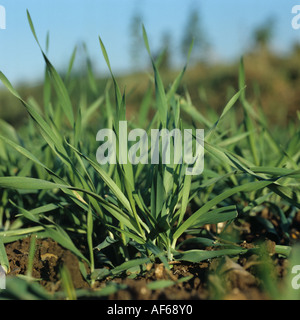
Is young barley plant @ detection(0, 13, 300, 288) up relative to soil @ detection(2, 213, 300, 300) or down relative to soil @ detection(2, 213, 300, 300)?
up

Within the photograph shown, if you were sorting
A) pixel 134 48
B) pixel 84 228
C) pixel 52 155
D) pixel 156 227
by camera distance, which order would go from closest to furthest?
pixel 156 227 < pixel 84 228 < pixel 52 155 < pixel 134 48

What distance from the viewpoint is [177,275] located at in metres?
0.77

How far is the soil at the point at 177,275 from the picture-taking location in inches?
25.0

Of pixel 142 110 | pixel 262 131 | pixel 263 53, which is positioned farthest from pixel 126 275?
pixel 263 53

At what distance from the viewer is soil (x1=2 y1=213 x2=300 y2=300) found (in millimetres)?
634

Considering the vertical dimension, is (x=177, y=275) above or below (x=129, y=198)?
below

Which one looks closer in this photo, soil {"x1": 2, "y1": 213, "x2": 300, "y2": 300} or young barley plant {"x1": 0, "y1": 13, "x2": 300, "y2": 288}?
soil {"x1": 2, "y1": 213, "x2": 300, "y2": 300}

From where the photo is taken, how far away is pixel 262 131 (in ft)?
4.36

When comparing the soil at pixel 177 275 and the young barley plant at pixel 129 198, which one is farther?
the young barley plant at pixel 129 198

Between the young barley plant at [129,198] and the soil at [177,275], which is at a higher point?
the young barley plant at [129,198]

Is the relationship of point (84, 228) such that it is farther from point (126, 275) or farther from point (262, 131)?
point (262, 131)

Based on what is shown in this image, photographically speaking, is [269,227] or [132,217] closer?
[132,217]

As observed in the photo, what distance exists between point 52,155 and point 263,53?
10.4 metres
